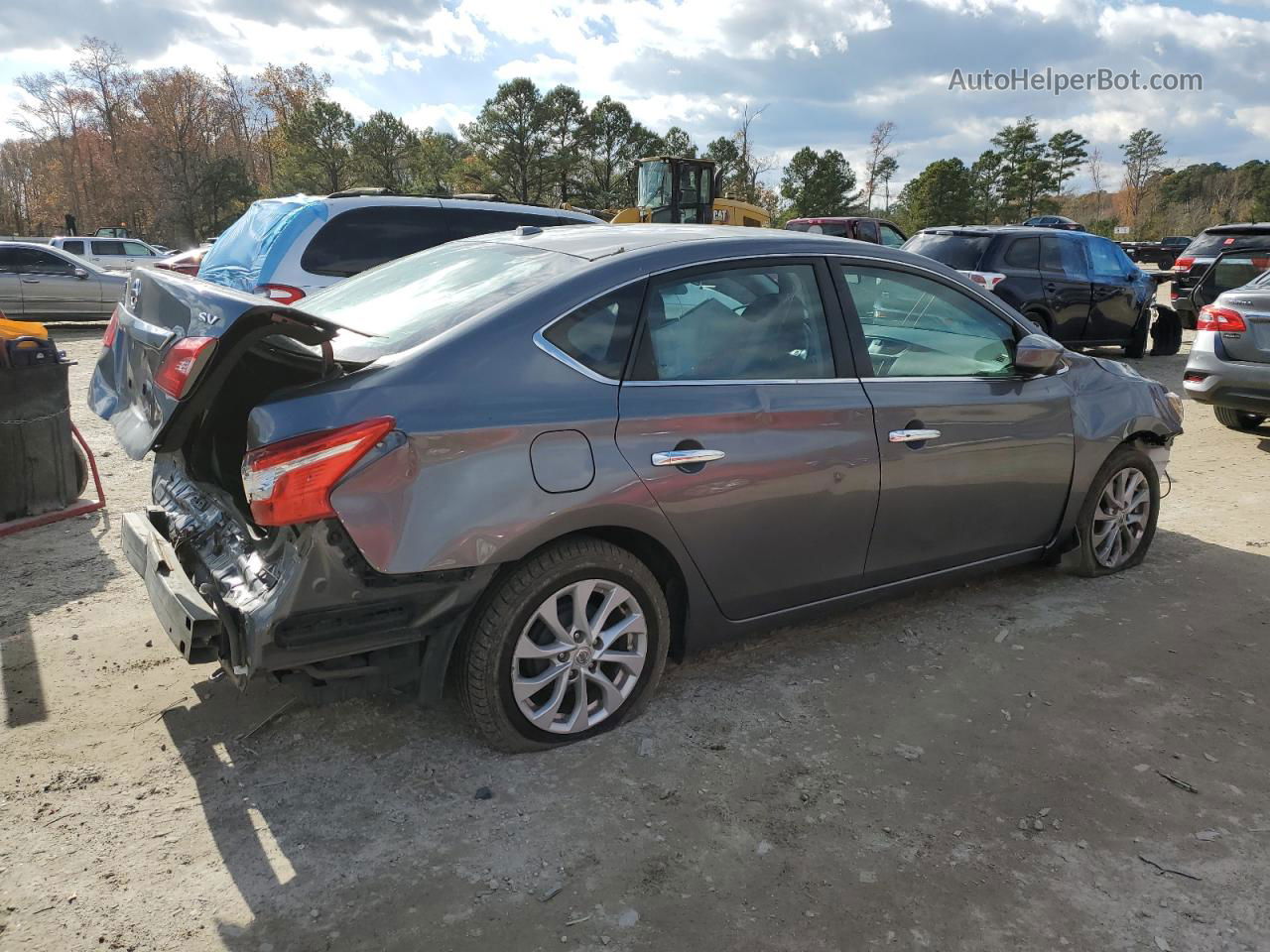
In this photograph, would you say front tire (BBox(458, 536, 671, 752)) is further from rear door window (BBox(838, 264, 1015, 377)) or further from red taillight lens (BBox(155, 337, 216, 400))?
rear door window (BBox(838, 264, 1015, 377))

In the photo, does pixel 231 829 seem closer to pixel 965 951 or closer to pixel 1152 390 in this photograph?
pixel 965 951

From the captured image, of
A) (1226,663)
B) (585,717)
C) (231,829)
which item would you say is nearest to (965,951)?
(585,717)

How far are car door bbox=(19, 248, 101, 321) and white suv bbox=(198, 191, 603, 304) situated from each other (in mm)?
10516

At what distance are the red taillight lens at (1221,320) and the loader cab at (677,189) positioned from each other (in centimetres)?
1466

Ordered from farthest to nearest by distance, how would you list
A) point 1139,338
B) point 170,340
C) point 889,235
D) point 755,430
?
1. point 889,235
2. point 1139,338
3. point 755,430
4. point 170,340

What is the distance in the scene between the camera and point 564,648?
306 centimetres

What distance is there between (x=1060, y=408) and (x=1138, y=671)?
1.22 m

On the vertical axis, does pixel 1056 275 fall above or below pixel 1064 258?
below

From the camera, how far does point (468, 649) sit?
116 inches

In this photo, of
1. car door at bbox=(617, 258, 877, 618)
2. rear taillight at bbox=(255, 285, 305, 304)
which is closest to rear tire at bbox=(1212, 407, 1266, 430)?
car door at bbox=(617, 258, 877, 618)

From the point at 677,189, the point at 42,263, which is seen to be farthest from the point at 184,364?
the point at 677,189

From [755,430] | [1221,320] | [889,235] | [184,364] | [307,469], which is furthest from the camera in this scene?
[889,235]

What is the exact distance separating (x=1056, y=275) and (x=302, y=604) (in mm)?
11535

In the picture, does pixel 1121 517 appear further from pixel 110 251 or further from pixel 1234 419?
pixel 110 251
